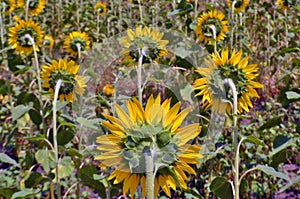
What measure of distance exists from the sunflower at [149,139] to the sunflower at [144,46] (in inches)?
18.0

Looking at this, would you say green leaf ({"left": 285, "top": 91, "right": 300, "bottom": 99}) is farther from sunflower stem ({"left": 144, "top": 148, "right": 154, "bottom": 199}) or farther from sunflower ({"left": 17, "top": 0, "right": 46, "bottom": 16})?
sunflower ({"left": 17, "top": 0, "right": 46, "bottom": 16})

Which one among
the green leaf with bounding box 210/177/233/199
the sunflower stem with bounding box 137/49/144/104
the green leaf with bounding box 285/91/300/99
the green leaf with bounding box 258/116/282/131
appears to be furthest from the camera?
the green leaf with bounding box 285/91/300/99

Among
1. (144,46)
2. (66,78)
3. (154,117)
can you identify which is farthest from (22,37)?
(154,117)

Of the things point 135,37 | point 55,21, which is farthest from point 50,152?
point 55,21

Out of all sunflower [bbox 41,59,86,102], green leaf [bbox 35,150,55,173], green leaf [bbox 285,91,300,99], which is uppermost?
sunflower [bbox 41,59,86,102]

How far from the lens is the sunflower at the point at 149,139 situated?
61cm

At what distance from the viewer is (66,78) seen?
141 cm

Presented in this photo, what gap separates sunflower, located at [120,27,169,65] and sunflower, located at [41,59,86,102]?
0.28 m

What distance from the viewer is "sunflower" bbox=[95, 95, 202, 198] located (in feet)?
2.01

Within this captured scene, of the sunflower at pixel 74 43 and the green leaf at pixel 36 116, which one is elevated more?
the sunflower at pixel 74 43

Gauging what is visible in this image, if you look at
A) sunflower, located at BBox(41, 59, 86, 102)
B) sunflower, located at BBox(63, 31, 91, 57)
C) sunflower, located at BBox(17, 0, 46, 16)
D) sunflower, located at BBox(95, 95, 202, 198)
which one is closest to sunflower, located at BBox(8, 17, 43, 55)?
sunflower, located at BBox(63, 31, 91, 57)

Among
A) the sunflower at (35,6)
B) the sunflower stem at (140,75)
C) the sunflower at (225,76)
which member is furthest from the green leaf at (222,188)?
the sunflower at (35,6)

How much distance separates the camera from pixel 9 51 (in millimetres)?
2205

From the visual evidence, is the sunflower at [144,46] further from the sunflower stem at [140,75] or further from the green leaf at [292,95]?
the green leaf at [292,95]
